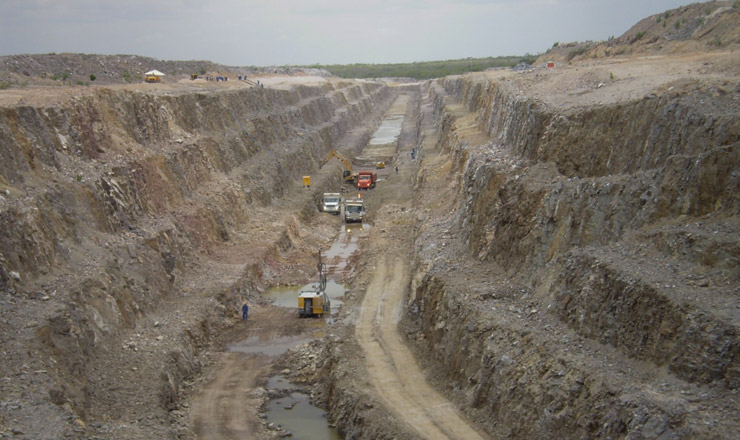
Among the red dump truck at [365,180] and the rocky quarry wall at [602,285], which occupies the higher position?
the rocky quarry wall at [602,285]

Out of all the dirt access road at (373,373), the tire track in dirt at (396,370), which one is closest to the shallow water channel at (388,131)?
the dirt access road at (373,373)

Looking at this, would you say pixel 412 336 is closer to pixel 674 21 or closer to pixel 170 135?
pixel 170 135

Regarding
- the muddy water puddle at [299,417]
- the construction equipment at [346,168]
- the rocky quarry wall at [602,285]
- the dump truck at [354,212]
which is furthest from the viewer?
the construction equipment at [346,168]

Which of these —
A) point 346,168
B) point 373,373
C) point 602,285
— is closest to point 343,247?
point 373,373

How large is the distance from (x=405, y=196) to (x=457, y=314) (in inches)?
1238

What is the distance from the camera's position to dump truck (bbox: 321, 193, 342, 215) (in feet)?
182

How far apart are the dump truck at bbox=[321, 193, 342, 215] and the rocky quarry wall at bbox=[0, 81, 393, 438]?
3803mm

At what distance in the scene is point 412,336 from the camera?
1128 inches

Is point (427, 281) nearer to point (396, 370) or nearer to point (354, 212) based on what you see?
point (396, 370)

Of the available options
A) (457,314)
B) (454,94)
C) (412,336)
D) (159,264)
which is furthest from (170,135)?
(454,94)

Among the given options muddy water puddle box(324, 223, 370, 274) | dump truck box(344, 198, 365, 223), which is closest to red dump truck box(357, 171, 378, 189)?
dump truck box(344, 198, 365, 223)

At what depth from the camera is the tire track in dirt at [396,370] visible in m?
21.0

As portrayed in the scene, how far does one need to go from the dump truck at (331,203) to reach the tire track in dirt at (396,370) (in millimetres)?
18709

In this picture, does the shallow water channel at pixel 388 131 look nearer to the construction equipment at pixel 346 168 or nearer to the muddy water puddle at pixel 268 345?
the construction equipment at pixel 346 168
